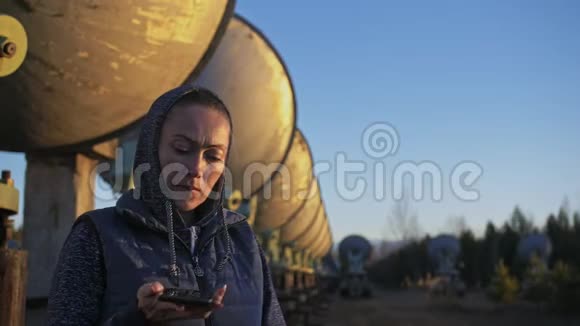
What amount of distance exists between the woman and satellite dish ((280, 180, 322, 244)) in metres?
17.1

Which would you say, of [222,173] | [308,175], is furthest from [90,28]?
[308,175]

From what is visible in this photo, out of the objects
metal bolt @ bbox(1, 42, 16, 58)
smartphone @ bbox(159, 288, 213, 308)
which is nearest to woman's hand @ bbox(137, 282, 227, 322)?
smartphone @ bbox(159, 288, 213, 308)

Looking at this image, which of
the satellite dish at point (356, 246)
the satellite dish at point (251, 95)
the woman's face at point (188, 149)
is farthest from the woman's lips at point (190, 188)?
the satellite dish at point (356, 246)

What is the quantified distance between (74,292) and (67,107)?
3.07 m

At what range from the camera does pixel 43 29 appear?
3.76 metres

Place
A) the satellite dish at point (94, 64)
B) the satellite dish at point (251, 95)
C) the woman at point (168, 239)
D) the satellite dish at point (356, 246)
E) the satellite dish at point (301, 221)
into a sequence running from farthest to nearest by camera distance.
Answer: the satellite dish at point (356, 246)
the satellite dish at point (301, 221)
the satellite dish at point (251, 95)
the satellite dish at point (94, 64)
the woman at point (168, 239)

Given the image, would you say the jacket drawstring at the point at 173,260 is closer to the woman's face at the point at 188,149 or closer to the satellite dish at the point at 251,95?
the woman's face at the point at 188,149

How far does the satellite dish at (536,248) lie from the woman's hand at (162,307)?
3232 centimetres

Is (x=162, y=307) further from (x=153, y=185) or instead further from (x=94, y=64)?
(x=94, y=64)

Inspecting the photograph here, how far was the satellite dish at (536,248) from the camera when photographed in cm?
3166

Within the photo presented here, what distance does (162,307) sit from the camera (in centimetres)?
130

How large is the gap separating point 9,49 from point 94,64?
1.17 meters

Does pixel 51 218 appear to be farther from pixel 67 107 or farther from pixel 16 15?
pixel 16 15

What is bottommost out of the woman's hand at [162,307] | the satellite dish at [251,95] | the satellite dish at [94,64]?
the woman's hand at [162,307]
